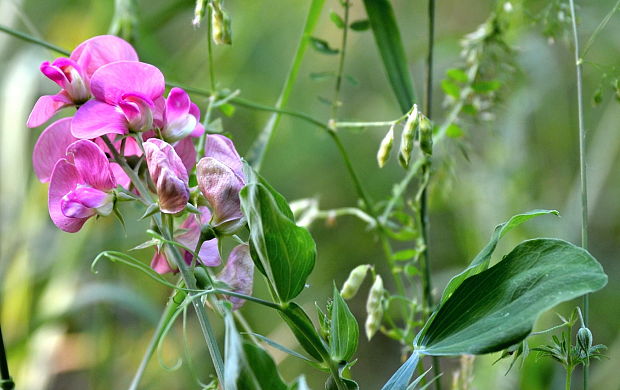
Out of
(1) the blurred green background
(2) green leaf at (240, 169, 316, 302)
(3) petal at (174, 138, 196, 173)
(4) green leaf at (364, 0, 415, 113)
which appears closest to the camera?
(2) green leaf at (240, 169, 316, 302)

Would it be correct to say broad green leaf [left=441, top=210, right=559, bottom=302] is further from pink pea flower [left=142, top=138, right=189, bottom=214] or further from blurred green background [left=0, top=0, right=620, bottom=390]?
blurred green background [left=0, top=0, right=620, bottom=390]

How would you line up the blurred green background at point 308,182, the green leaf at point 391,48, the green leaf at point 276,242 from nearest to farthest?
the green leaf at point 276,242 → the green leaf at point 391,48 → the blurred green background at point 308,182

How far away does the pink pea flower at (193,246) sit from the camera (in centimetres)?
40

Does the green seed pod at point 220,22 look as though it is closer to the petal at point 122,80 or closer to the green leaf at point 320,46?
the petal at point 122,80

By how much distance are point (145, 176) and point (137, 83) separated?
0.16 feet

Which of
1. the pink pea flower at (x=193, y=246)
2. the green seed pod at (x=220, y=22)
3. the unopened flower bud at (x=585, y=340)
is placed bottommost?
the unopened flower bud at (x=585, y=340)

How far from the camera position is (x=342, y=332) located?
36 centimetres

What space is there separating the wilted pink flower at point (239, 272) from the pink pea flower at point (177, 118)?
7 cm

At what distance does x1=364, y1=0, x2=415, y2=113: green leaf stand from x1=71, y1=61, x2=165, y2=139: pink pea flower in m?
0.22

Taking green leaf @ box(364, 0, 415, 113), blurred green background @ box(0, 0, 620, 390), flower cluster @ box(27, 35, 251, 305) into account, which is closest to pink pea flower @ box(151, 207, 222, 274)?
flower cluster @ box(27, 35, 251, 305)

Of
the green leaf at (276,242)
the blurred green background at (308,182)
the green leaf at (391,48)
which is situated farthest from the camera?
the blurred green background at (308,182)

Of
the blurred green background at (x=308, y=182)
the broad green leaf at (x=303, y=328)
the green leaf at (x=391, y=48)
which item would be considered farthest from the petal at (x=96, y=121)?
the blurred green background at (x=308, y=182)

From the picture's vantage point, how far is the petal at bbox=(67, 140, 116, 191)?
0.37 m

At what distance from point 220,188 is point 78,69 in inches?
4.2
